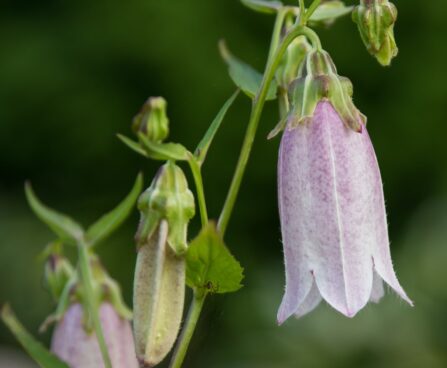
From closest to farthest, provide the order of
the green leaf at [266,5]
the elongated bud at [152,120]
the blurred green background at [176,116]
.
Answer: the elongated bud at [152,120], the green leaf at [266,5], the blurred green background at [176,116]

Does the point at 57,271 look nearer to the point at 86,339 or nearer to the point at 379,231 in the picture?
the point at 86,339

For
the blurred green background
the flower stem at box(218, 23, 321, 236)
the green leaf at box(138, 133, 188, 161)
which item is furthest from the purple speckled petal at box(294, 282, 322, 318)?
the blurred green background

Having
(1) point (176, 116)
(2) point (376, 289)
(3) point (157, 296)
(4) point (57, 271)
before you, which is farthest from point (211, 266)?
(1) point (176, 116)

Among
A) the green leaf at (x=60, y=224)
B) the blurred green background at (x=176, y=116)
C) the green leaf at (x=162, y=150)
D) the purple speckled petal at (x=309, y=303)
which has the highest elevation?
the green leaf at (x=162, y=150)

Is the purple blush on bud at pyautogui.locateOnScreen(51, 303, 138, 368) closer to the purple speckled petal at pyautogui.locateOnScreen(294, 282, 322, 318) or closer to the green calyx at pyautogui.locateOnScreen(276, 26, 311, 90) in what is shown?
the purple speckled petal at pyautogui.locateOnScreen(294, 282, 322, 318)

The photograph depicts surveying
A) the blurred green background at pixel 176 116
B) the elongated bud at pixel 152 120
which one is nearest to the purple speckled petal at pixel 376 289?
the elongated bud at pixel 152 120

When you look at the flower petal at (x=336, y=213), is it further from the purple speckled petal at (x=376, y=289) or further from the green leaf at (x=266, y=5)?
the green leaf at (x=266, y=5)

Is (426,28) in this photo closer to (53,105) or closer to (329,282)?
(53,105)
